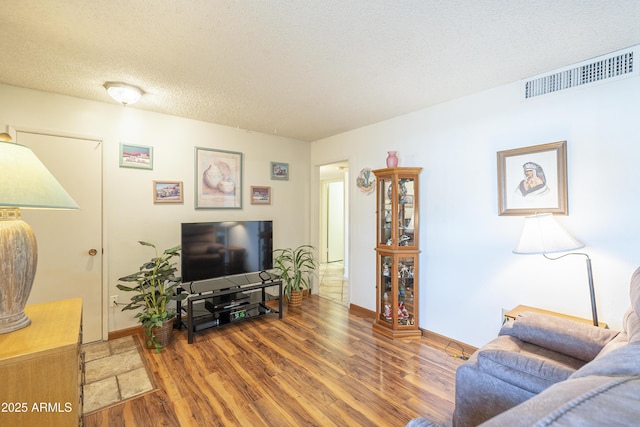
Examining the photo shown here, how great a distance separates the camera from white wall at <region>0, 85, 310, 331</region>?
8.47ft

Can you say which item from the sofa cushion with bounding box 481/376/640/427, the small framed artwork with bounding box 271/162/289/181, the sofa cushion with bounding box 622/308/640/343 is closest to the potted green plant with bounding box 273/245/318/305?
the small framed artwork with bounding box 271/162/289/181

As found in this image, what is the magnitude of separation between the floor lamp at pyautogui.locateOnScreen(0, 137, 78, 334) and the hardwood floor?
1084mm

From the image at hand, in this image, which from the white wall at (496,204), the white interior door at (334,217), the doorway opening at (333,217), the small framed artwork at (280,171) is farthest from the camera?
the white interior door at (334,217)

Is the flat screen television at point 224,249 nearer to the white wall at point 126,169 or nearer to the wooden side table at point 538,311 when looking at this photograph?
the white wall at point 126,169

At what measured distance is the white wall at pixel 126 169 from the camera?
258 cm

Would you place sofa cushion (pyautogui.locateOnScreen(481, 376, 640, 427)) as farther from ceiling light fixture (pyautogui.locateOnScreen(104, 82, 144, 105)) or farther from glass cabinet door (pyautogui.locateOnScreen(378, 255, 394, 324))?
ceiling light fixture (pyautogui.locateOnScreen(104, 82, 144, 105))

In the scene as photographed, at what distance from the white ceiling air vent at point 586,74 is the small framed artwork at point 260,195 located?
3082 millimetres

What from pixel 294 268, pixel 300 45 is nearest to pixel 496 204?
pixel 300 45

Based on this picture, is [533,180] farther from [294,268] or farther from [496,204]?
[294,268]

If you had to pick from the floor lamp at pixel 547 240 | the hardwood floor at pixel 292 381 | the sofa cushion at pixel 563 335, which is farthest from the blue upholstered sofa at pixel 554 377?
the hardwood floor at pixel 292 381

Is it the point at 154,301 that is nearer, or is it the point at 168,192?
the point at 154,301

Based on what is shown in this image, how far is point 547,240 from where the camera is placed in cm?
186

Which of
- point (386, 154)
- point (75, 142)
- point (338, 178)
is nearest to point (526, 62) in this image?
point (386, 154)

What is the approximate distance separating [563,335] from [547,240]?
1.96 ft
